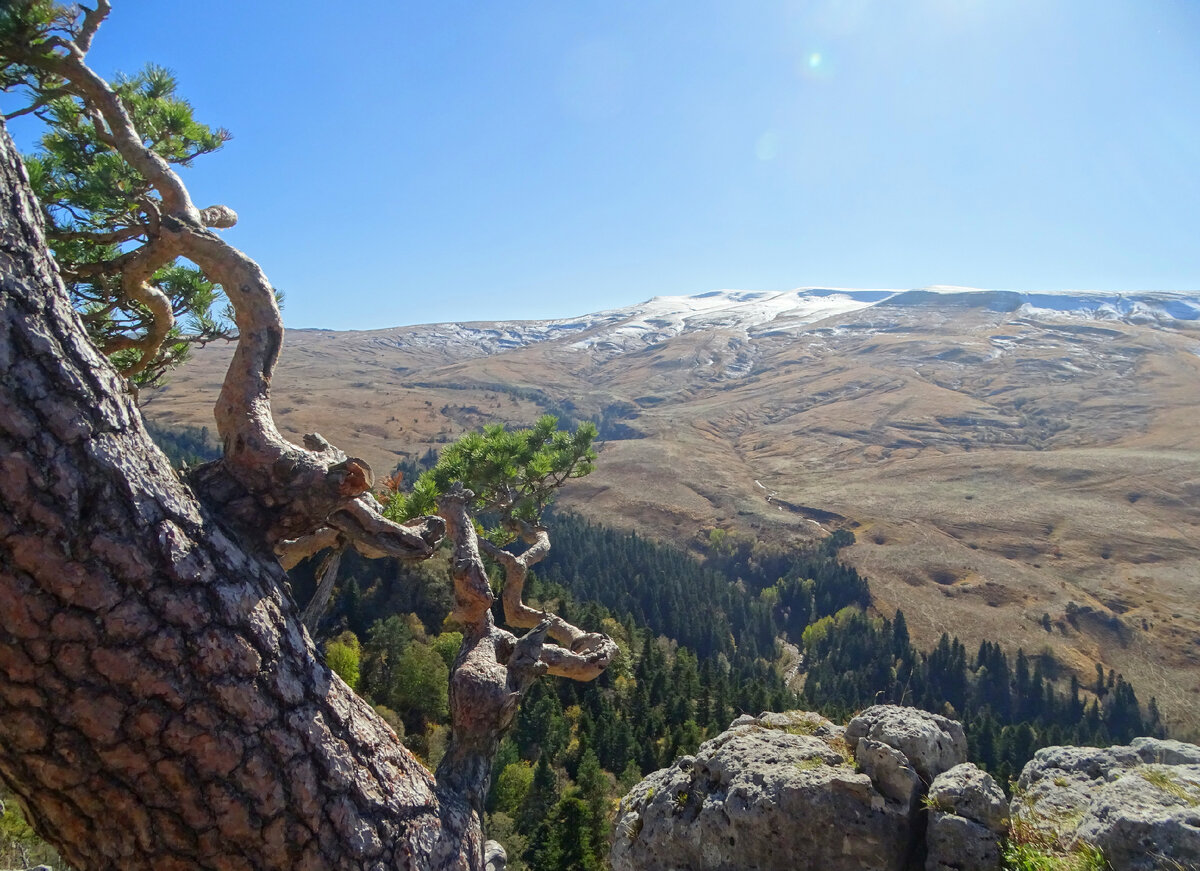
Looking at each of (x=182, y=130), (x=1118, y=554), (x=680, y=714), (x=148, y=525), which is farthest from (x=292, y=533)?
(x=1118, y=554)

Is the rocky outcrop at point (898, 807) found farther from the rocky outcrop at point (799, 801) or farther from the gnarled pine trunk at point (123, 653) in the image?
the gnarled pine trunk at point (123, 653)

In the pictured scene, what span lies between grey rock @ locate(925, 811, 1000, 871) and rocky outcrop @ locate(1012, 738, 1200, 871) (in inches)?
13.1

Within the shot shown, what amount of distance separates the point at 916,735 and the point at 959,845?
1.21 metres

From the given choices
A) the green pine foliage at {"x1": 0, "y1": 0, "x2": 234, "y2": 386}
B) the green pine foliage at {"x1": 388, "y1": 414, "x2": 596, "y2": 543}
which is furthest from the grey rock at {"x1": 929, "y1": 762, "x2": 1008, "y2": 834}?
the green pine foliage at {"x1": 0, "y1": 0, "x2": 234, "y2": 386}

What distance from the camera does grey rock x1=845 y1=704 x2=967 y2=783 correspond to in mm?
6609

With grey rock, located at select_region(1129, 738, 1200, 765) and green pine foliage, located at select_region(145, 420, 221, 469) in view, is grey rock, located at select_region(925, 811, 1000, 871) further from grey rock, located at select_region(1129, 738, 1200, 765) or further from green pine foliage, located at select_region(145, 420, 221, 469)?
green pine foliage, located at select_region(145, 420, 221, 469)

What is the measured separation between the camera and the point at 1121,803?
16.6 feet

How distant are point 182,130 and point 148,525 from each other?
20.9 ft

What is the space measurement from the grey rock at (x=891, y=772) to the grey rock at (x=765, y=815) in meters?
0.11

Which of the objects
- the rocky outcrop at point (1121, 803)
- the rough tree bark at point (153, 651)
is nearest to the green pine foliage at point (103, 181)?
the rough tree bark at point (153, 651)

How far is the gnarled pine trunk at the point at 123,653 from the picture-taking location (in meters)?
2.35

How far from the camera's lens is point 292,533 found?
336 centimetres

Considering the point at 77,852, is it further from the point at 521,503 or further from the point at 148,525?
the point at 521,503

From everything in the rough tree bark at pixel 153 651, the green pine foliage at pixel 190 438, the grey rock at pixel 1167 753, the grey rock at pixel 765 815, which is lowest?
the green pine foliage at pixel 190 438
